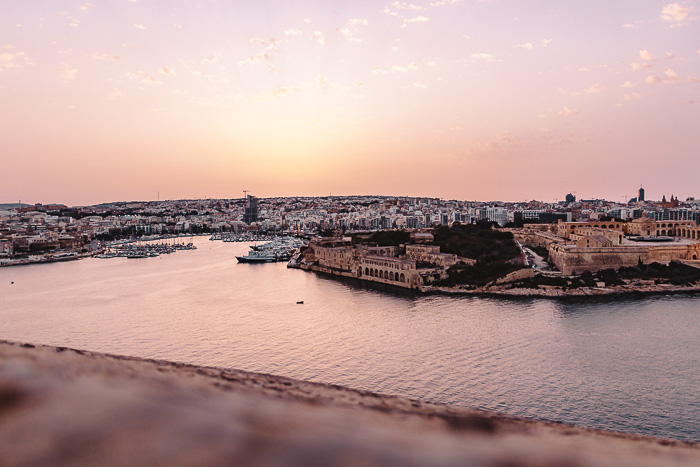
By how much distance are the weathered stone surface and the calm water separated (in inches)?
179

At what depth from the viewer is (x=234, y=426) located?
325 millimetres

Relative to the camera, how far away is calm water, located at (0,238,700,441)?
16.1ft

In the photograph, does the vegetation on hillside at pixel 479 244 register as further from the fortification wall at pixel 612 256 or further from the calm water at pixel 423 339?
the calm water at pixel 423 339

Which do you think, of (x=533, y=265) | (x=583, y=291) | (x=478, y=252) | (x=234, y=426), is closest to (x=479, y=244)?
(x=478, y=252)

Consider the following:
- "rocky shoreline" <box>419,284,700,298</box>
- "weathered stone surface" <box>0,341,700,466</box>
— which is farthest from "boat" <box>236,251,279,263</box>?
"weathered stone surface" <box>0,341,700,466</box>

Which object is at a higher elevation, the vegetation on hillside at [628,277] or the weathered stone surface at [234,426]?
the weathered stone surface at [234,426]

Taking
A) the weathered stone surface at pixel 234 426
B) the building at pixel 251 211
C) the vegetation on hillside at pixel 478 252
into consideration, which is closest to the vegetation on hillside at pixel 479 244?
the vegetation on hillside at pixel 478 252

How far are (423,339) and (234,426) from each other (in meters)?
6.99

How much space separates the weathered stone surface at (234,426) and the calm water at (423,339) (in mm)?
4549

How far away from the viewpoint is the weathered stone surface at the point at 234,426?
0.29 m

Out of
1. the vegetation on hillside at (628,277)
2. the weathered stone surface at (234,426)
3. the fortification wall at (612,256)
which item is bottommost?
the vegetation on hillside at (628,277)

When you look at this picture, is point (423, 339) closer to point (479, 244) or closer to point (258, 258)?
point (479, 244)

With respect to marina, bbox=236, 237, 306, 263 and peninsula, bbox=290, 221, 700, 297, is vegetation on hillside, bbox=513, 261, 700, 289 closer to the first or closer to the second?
peninsula, bbox=290, 221, 700, 297

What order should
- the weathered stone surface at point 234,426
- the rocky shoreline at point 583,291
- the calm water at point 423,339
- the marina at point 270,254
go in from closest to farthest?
the weathered stone surface at point 234,426 < the calm water at point 423,339 < the rocky shoreline at point 583,291 < the marina at point 270,254
